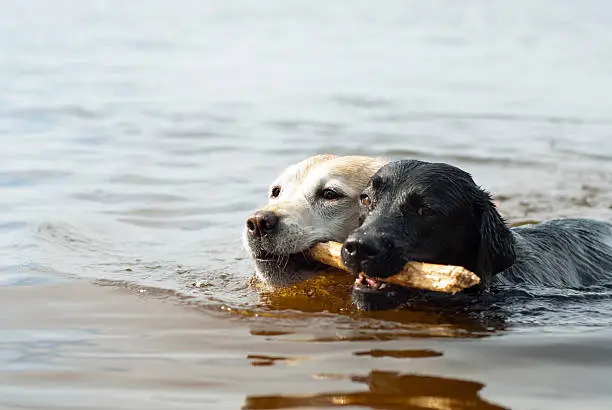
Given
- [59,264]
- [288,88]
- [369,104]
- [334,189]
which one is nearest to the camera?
[334,189]

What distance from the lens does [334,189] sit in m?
7.50

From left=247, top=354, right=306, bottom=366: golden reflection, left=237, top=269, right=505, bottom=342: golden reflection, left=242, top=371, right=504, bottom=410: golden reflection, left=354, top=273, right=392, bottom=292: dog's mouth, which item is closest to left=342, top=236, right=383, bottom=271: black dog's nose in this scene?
left=354, top=273, right=392, bottom=292: dog's mouth

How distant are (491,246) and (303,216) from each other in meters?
1.30

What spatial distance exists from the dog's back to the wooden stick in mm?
1054

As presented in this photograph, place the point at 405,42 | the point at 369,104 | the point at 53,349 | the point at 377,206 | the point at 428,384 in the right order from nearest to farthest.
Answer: the point at 428,384, the point at 53,349, the point at 377,206, the point at 369,104, the point at 405,42

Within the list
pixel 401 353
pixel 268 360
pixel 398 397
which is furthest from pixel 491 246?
pixel 398 397

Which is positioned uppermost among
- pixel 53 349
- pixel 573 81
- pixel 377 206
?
pixel 573 81

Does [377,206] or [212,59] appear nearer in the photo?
[377,206]

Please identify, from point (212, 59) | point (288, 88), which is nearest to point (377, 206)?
point (288, 88)

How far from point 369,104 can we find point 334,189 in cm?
1053

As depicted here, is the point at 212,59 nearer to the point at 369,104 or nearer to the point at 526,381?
the point at 369,104

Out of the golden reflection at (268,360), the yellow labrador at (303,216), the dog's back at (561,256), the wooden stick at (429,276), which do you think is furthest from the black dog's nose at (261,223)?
the dog's back at (561,256)

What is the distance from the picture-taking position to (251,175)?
1296 centimetres

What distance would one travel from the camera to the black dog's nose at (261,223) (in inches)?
279
